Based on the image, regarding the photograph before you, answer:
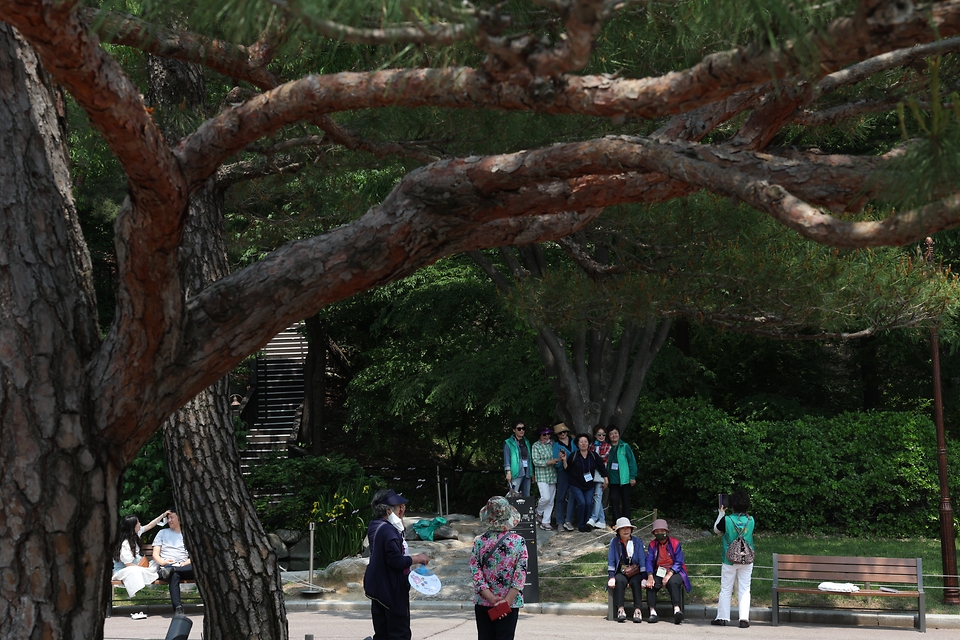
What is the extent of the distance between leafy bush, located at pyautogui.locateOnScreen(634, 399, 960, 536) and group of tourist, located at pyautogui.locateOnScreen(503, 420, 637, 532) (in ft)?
6.25

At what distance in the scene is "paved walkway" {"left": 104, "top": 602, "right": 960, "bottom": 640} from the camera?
1062 cm

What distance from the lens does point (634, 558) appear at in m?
11.5

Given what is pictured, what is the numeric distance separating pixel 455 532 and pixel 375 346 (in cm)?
1111

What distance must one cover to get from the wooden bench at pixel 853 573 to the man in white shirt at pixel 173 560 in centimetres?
741

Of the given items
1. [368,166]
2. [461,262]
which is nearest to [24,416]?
[368,166]

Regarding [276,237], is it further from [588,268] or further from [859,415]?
[859,415]

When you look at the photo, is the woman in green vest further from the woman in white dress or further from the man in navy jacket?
the man in navy jacket

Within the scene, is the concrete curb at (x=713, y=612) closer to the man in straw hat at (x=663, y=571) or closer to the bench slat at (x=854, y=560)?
the man in straw hat at (x=663, y=571)

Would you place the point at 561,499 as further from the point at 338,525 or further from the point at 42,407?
the point at 42,407

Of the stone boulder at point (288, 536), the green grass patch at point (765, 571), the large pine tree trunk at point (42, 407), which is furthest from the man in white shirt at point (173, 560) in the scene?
the large pine tree trunk at point (42, 407)

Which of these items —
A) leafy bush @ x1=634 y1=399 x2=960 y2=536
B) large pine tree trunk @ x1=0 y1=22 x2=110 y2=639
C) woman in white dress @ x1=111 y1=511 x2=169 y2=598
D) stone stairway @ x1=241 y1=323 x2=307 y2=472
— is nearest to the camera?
large pine tree trunk @ x1=0 y1=22 x2=110 y2=639

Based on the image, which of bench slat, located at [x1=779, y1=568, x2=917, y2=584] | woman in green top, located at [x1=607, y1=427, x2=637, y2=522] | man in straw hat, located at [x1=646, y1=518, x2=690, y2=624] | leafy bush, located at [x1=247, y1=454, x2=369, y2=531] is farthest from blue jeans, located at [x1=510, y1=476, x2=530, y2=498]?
bench slat, located at [x1=779, y1=568, x2=917, y2=584]

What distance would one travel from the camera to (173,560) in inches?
499

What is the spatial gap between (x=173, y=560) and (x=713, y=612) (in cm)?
689
